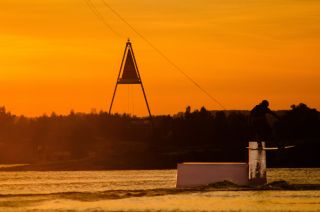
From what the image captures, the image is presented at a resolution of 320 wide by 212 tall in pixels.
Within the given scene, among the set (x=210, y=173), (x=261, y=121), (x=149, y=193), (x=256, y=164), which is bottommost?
(x=149, y=193)

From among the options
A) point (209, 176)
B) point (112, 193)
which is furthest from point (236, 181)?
point (112, 193)


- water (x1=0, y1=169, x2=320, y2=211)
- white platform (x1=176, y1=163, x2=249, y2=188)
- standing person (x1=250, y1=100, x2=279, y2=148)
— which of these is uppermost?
standing person (x1=250, y1=100, x2=279, y2=148)

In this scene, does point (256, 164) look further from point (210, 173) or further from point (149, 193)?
point (149, 193)

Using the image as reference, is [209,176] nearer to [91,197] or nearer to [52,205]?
[91,197]

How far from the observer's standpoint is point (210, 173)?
62.6 m

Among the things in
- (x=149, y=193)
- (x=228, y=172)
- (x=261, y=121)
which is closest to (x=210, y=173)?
(x=228, y=172)

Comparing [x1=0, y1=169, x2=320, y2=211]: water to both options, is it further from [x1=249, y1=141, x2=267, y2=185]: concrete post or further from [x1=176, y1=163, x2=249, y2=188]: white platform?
[x1=249, y1=141, x2=267, y2=185]: concrete post

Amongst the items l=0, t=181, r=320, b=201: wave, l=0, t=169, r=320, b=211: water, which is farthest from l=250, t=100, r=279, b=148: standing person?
l=0, t=181, r=320, b=201: wave

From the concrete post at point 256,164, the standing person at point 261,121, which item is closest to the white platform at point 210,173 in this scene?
the concrete post at point 256,164

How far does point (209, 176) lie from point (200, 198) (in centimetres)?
734

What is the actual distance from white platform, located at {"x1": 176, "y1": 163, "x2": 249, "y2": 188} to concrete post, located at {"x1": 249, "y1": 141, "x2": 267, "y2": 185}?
1.63 ft

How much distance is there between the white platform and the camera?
202 ft

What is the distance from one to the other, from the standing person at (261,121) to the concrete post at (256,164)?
118 centimetres

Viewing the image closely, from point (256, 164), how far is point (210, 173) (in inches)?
142
